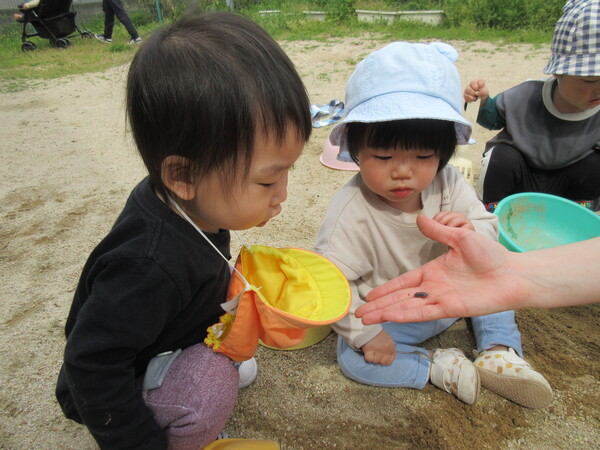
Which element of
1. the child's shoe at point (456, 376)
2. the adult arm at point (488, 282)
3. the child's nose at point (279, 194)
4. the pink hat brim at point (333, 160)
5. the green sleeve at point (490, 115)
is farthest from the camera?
the pink hat brim at point (333, 160)

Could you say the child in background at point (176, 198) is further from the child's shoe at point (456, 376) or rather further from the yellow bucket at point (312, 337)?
the child's shoe at point (456, 376)

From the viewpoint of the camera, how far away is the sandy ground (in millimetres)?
1215

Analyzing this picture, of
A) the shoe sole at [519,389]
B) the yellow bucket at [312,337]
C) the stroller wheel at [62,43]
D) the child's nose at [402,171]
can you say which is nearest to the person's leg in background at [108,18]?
the stroller wheel at [62,43]

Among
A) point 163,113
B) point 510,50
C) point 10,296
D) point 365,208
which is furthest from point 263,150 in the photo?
point 510,50

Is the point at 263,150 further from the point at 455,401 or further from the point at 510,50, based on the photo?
the point at 510,50

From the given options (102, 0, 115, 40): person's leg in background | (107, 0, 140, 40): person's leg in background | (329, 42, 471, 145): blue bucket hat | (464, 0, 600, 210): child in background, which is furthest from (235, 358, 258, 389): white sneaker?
(102, 0, 115, 40): person's leg in background

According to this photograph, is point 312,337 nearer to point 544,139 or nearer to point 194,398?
point 194,398

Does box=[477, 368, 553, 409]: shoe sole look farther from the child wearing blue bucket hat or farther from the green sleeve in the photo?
the green sleeve

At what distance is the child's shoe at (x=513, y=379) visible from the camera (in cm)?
122

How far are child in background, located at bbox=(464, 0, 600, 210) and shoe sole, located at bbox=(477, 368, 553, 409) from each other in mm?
1000

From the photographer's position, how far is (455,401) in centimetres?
130

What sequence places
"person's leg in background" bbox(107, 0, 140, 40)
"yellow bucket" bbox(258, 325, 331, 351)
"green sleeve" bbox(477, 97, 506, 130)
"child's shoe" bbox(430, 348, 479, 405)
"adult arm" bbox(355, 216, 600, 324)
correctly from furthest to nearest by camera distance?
"person's leg in background" bbox(107, 0, 140, 40)
"green sleeve" bbox(477, 97, 506, 130)
"yellow bucket" bbox(258, 325, 331, 351)
"child's shoe" bbox(430, 348, 479, 405)
"adult arm" bbox(355, 216, 600, 324)

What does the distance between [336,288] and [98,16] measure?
39.9ft

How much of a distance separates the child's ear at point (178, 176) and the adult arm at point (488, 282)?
0.60m
